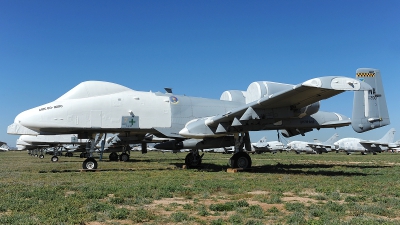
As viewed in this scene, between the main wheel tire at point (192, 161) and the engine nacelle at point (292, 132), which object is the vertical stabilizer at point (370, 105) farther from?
the main wheel tire at point (192, 161)

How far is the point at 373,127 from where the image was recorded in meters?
17.5

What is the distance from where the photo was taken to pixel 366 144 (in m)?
55.7

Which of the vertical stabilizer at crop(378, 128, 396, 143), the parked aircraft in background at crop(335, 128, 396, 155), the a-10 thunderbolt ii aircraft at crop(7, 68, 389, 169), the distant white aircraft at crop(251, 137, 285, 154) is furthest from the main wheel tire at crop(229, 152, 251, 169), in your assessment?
the vertical stabilizer at crop(378, 128, 396, 143)

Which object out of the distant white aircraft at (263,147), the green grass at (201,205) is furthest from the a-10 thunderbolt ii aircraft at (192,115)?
the distant white aircraft at (263,147)

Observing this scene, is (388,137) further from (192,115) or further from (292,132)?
(192,115)

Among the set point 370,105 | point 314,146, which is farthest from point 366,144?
point 370,105

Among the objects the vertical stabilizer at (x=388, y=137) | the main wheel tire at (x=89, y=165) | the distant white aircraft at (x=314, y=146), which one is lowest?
the main wheel tire at (x=89, y=165)

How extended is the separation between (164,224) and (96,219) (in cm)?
124

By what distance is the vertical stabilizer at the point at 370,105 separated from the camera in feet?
57.8

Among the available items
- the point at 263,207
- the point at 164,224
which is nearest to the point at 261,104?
the point at 263,207

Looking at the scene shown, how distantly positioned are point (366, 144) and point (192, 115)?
46.6m

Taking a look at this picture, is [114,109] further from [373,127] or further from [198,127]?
[373,127]

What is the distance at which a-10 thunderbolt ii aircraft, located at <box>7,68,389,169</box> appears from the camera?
1496 cm

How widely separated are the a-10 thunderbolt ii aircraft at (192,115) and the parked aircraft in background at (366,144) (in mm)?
41546
